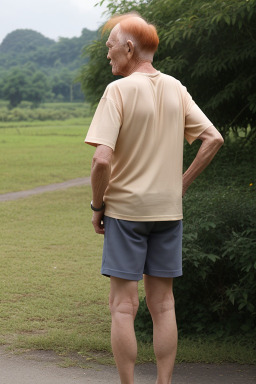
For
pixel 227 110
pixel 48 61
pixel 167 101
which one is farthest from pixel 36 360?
pixel 48 61

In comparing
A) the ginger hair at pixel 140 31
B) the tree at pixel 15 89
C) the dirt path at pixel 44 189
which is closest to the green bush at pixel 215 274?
the ginger hair at pixel 140 31

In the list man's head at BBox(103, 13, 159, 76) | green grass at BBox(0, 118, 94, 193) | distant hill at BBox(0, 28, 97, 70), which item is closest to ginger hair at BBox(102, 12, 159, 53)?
man's head at BBox(103, 13, 159, 76)

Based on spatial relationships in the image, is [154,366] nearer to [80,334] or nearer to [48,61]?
[80,334]

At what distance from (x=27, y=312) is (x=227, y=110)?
2957 millimetres

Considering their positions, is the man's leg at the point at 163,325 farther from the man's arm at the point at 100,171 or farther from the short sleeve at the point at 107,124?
the short sleeve at the point at 107,124

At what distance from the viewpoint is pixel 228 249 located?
4.27m

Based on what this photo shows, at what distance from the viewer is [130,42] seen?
3.13 meters

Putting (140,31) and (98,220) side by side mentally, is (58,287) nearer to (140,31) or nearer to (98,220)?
(98,220)

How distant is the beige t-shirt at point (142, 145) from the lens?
3074 millimetres

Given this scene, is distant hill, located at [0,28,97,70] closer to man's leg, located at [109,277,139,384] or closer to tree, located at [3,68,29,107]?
tree, located at [3,68,29,107]

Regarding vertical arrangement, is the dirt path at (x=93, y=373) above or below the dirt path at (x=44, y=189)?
above

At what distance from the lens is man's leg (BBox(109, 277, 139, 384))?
317 cm

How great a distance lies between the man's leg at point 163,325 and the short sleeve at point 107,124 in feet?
2.33

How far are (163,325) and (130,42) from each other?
1.30 metres
